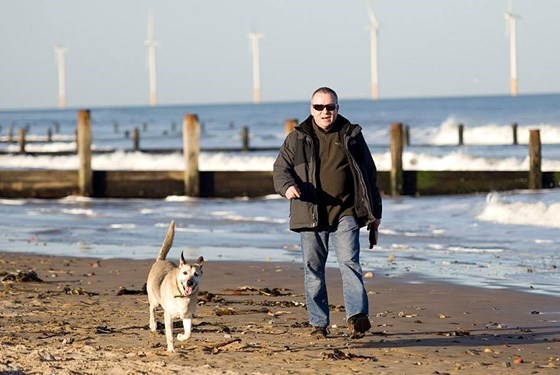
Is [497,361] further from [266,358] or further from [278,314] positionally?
[278,314]

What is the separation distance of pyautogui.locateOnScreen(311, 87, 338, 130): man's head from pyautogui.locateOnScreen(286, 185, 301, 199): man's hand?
0.48m

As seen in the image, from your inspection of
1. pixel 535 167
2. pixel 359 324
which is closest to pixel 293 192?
pixel 359 324

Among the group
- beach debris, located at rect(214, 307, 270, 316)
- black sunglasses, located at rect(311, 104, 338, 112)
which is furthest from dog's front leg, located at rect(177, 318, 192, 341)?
black sunglasses, located at rect(311, 104, 338, 112)

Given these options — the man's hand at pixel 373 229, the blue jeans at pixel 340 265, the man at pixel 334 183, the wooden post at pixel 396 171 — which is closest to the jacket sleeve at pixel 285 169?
the man at pixel 334 183

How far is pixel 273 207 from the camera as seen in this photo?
22688 millimetres

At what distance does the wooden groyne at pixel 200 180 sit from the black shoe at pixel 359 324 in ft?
51.9

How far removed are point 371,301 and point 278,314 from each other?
111cm

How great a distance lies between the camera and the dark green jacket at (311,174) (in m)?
8.12

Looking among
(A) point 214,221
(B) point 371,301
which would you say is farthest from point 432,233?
(B) point 371,301

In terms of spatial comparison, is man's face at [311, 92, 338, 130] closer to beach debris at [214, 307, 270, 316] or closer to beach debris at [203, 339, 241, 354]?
beach debris at [203, 339, 241, 354]

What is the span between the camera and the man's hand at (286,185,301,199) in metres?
7.97

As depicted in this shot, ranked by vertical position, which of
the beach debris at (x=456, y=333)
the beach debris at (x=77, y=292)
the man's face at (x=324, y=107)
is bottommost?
the beach debris at (x=456, y=333)

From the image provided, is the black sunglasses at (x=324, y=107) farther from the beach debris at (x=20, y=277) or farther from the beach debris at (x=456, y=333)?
the beach debris at (x=20, y=277)

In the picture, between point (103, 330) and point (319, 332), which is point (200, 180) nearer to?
point (103, 330)
